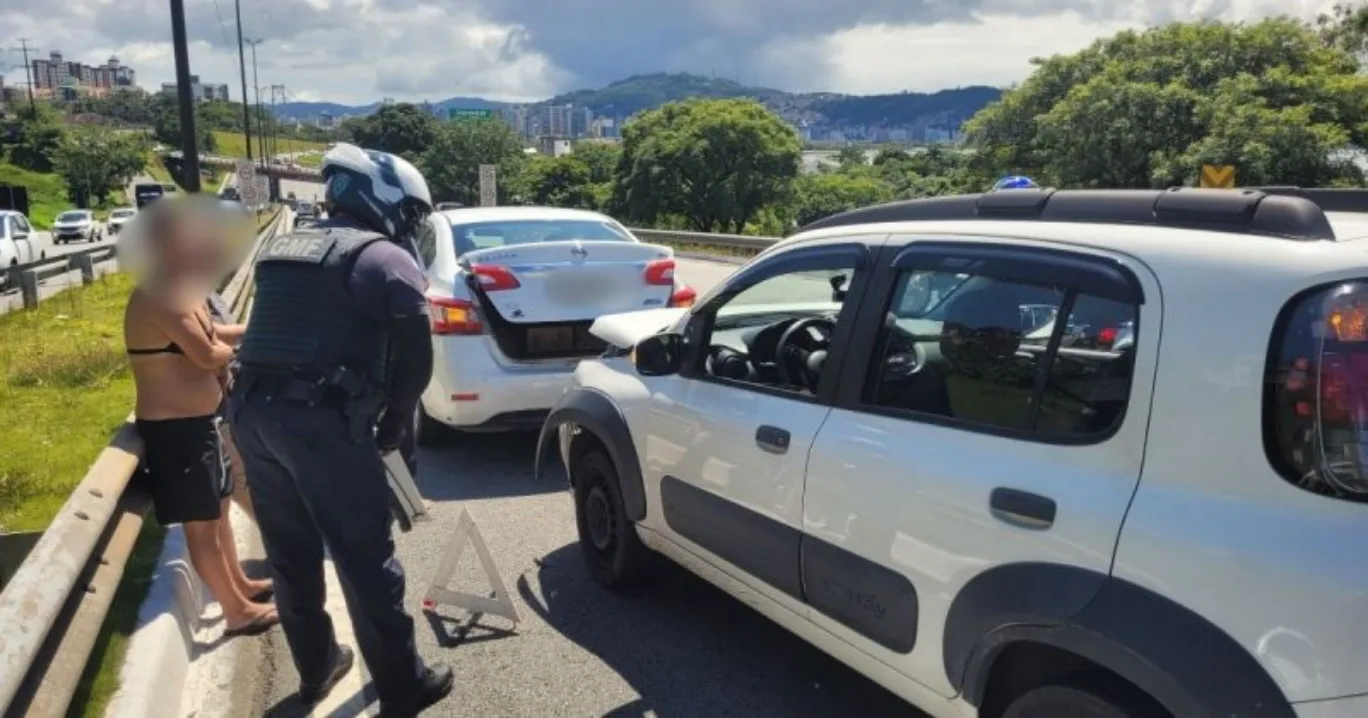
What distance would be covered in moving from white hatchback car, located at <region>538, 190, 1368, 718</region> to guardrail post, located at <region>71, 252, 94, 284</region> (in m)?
19.4

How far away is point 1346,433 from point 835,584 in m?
1.54

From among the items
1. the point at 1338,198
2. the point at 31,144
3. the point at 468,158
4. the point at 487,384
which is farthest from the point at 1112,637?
the point at 31,144

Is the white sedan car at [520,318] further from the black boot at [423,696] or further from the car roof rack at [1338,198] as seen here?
the car roof rack at [1338,198]

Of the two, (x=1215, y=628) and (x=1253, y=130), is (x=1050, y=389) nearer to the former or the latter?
(x=1215, y=628)

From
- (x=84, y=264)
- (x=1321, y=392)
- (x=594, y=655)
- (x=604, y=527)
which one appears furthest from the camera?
(x=84, y=264)

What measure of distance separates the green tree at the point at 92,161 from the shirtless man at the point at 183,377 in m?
87.8

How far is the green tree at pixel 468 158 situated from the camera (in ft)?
327

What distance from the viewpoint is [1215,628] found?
7.17ft

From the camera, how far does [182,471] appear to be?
4.11 meters

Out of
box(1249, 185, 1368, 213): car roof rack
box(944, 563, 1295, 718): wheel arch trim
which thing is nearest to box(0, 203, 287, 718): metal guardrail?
box(944, 563, 1295, 718): wheel arch trim

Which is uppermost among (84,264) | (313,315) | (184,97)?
(184,97)

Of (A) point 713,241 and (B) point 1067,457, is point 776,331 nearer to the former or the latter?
(B) point 1067,457

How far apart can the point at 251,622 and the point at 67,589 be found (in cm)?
152

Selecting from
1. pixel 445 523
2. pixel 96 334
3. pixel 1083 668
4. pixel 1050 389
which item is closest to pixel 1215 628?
pixel 1083 668
